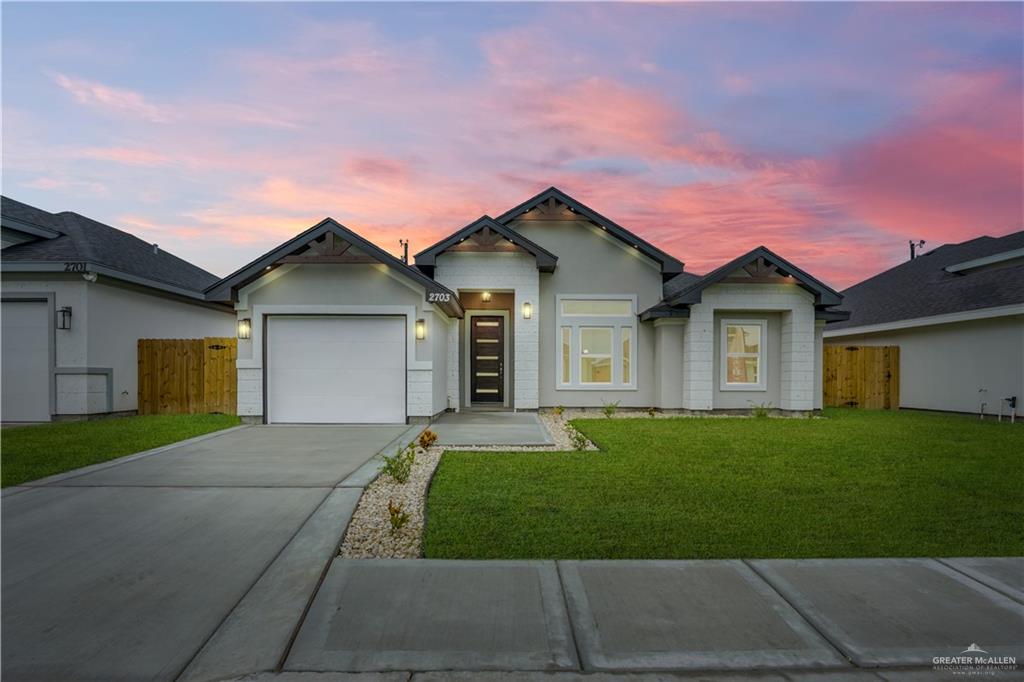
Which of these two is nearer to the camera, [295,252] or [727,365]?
[295,252]

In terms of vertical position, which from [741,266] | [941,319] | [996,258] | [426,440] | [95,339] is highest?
[741,266]

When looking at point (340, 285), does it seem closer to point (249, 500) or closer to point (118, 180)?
point (249, 500)

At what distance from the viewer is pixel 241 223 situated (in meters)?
16.9

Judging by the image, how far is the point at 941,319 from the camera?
14.9 m

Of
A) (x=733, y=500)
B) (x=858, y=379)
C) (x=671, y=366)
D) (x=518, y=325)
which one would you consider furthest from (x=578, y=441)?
(x=858, y=379)

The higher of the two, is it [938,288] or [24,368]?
[938,288]

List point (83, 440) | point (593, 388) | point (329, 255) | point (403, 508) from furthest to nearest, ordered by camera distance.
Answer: point (593, 388) → point (329, 255) → point (83, 440) → point (403, 508)

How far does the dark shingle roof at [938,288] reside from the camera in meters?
14.5

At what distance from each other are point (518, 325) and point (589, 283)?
2.42 metres

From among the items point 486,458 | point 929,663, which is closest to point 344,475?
point 486,458

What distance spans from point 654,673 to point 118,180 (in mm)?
17013

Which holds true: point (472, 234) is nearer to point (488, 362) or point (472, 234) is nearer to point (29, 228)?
point (488, 362)

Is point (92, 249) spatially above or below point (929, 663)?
above

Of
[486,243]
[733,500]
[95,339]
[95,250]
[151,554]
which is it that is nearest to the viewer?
[151,554]
